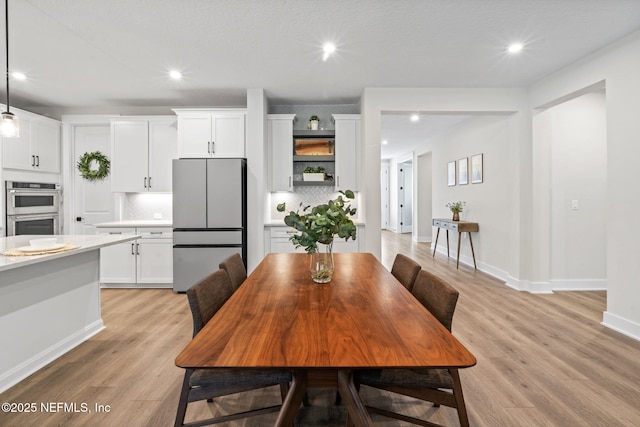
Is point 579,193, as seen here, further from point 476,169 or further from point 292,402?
point 292,402

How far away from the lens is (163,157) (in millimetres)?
4477

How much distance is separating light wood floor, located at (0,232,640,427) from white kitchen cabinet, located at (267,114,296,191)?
2134 mm

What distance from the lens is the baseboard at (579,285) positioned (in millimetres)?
4102

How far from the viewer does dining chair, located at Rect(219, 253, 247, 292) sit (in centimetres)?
193

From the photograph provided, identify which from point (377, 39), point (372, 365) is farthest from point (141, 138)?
point (372, 365)

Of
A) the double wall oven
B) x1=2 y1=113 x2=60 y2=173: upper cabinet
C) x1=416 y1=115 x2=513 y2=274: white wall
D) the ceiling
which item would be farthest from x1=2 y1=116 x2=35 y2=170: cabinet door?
x1=416 y1=115 x2=513 y2=274: white wall

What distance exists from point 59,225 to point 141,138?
1.84 meters

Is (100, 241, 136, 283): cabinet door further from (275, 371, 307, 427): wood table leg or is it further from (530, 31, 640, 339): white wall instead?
(530, 31, 640, 339): white wall

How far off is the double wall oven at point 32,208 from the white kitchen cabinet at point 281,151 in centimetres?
321

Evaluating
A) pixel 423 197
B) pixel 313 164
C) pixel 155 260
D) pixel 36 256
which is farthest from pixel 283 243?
pixel 423 197

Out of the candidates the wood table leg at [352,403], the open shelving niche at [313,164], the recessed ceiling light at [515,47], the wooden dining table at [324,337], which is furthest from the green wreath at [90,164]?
the recessed ceiling light at [515,47]

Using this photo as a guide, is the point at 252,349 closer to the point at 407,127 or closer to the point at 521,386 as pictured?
the point at 521,386

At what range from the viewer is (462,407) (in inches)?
50.9

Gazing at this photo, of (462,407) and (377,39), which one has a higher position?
(377,39)
